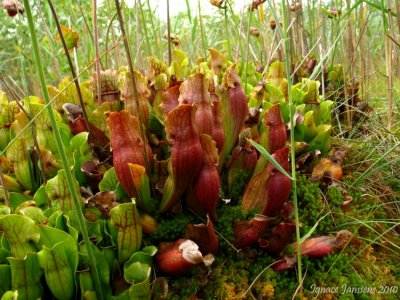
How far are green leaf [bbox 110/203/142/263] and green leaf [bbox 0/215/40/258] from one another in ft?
0.56

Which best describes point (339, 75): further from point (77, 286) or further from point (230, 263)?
point (77, 286)

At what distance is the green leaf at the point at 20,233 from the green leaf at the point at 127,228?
17 cm

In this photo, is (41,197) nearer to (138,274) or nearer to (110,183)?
(110,183)

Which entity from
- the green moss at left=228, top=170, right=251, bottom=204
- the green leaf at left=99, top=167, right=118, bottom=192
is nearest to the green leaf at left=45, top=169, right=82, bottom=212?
the green leaf at left=99, top=167, right=118, bottom=192

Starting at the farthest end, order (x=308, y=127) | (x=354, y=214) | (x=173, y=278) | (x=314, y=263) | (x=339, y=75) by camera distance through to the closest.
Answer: (x=339, y=75) → (x=308, y=127) → (x=354, y=214) → (x=314, y=263) → (x=173, y=278)

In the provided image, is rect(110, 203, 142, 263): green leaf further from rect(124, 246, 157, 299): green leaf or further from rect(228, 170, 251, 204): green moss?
rect(228, 170, 251, 204): green moss

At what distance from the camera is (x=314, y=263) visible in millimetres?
1086

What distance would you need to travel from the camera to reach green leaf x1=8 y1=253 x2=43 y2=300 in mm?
810

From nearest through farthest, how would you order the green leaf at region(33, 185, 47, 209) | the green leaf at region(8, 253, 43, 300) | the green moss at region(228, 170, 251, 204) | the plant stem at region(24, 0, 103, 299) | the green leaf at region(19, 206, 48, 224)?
the plant stem at region(24, 0, 103, 299)
the green leaf at region(8, 253, 43, 300)
the green leaf at region(19, 206, 48, 224)
the green leaf at region(33, 185, 47, 209)
the green moss at region(228, 170, 251, 204)

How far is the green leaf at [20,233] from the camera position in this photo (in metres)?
0.81

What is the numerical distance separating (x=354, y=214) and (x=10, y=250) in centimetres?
102

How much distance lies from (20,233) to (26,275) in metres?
0.09

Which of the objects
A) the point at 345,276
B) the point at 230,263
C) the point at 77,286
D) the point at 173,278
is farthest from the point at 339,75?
the point at 77,286

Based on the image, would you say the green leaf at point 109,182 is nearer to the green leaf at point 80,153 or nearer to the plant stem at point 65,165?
the green leaf at point 80,153
